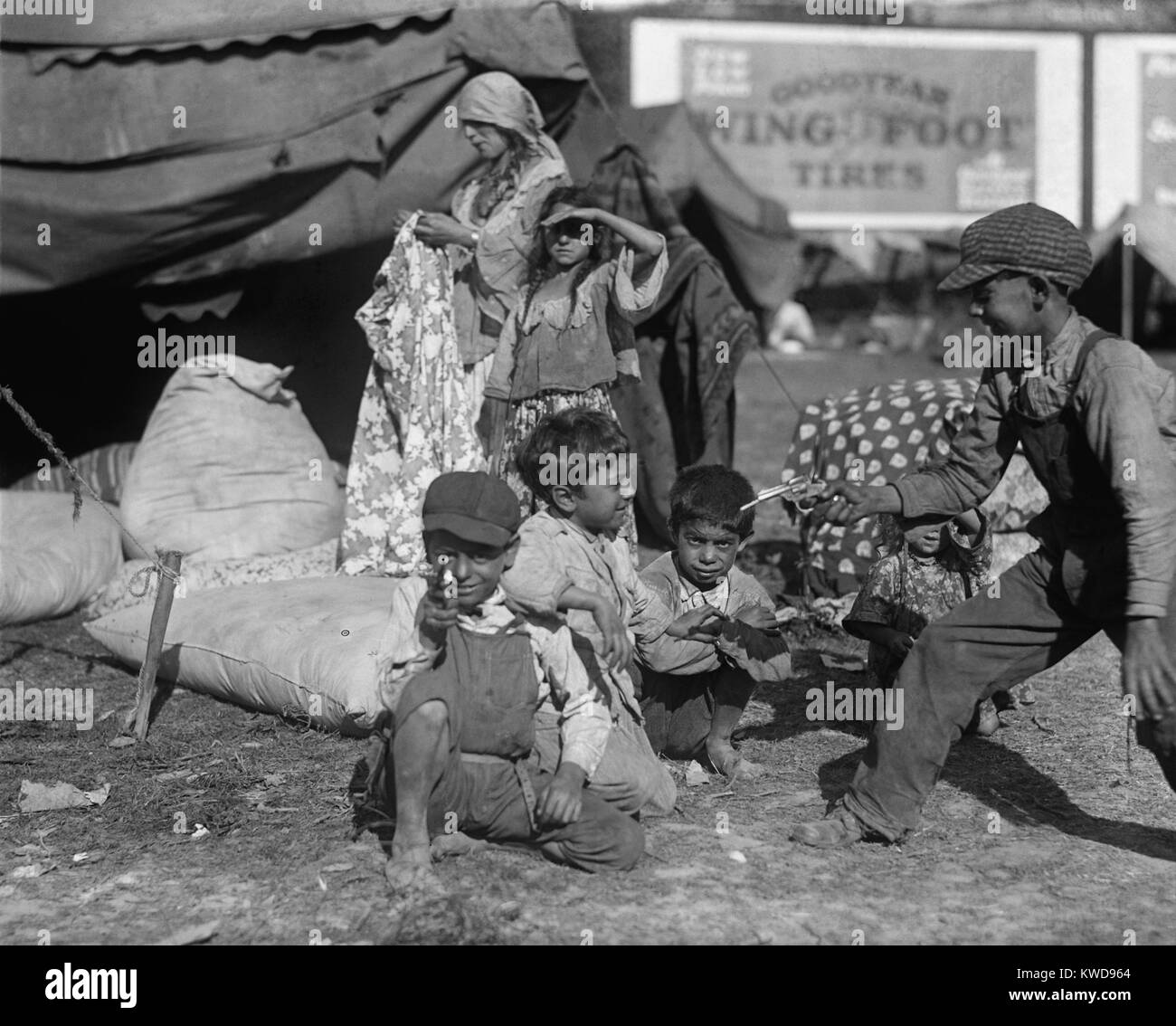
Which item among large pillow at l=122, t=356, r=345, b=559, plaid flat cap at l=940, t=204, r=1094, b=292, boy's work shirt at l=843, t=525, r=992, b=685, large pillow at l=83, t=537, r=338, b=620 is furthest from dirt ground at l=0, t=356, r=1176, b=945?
large pillow at l=122, t=356, r=345, b=559

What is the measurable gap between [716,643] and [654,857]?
700mm

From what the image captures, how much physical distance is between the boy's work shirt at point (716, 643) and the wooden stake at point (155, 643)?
1.69 meters

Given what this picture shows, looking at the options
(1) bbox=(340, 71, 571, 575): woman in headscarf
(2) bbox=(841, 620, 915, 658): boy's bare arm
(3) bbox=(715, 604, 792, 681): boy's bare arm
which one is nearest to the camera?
(3) bbox=(715, 604, 792, 681): boy's bare arm

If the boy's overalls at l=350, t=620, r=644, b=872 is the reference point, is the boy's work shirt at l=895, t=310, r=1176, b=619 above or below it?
above

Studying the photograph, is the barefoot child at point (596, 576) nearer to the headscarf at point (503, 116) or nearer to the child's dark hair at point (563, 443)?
the child's dark hair at point (563, 443)

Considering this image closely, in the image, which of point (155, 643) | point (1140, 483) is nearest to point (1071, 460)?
point (1140, 483)

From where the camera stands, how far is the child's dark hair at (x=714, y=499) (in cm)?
422

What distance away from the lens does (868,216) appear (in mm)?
18359

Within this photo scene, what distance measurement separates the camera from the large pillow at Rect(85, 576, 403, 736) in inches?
189

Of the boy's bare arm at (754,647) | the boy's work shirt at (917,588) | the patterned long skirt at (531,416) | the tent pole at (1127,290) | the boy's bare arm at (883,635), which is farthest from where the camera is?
the tent pole at (1127,290)

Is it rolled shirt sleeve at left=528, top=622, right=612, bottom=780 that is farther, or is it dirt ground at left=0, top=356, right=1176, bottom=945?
rolled shirt sleeve at left=528, top=622, right=612, bottom=780

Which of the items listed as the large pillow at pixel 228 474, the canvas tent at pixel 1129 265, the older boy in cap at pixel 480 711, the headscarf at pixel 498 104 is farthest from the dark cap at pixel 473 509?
the canvas tent at pixel 1129 265

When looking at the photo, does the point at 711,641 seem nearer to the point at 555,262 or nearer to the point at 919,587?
the point at 919,587

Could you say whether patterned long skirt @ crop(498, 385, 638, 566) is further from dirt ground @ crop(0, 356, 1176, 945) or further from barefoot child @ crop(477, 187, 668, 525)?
dirt ground @ crop(0, 356, 1176, 945)
